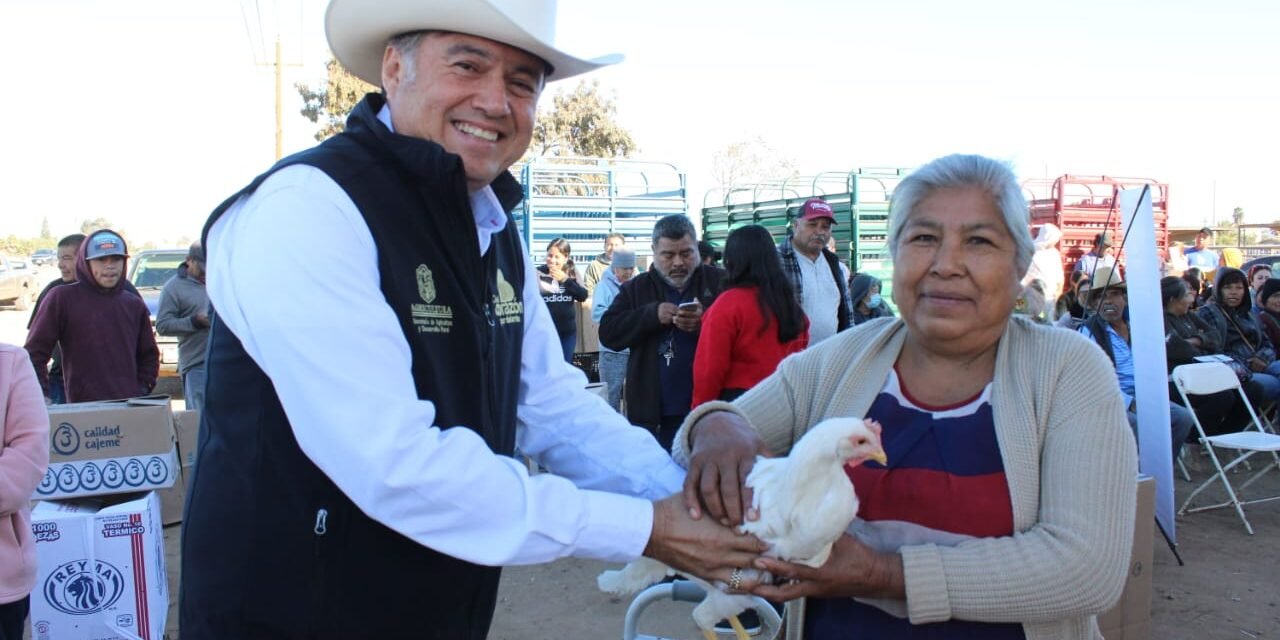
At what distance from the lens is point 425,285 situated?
1.64m

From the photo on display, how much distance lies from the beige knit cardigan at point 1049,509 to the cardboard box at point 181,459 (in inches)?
234

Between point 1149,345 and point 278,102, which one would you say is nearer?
point 1149,345

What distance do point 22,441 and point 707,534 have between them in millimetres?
2588

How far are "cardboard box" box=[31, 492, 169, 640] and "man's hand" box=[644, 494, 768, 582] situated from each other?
11.3 ft

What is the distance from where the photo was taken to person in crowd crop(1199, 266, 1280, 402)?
28.8 feet

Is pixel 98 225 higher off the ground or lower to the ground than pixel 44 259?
lower

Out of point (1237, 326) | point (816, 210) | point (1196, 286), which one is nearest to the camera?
point (816, 210)

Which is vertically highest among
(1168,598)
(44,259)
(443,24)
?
(44,259)

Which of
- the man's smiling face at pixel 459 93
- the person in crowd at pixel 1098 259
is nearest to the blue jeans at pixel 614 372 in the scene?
the person in crowd at pixel 1098 259

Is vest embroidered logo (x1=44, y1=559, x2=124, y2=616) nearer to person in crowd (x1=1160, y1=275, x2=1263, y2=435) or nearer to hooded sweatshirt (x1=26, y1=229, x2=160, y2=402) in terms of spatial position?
hooded sweatshirt (x1=26, y1=229, x2=160, y2=402)

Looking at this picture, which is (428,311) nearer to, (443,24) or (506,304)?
(506,304)

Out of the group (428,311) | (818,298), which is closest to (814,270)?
(818,298)

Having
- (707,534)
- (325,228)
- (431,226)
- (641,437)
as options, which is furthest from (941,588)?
(325,228)

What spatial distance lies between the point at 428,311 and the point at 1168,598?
17.9 ft
